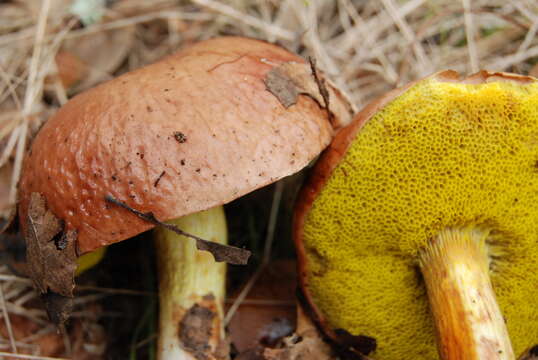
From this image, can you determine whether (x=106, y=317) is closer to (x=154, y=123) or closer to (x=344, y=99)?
(x=154, y=123)

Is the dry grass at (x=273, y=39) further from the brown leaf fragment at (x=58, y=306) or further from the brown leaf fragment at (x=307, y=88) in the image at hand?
the brown leaf fragment at (x=58, y=306)

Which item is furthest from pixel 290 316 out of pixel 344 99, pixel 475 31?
pixel 475 31

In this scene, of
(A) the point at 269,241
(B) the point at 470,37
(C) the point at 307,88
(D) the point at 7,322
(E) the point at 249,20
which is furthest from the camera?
(E) the point at 249,20

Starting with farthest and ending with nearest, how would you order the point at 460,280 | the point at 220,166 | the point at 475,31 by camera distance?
1. the point at 475,31
2. the point at 460,280
3. the point at 220,166

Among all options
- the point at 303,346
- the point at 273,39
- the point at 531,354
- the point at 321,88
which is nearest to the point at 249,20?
the point at 273,39

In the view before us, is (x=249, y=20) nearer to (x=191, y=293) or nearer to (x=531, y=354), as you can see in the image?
(x=191, y=293)

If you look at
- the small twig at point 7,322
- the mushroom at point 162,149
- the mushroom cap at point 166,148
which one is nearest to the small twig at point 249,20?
the mushroom at point 162,149

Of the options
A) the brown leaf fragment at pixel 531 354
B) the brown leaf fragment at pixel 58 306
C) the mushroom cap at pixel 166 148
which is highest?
the mushroom cap at pixel 166 148
